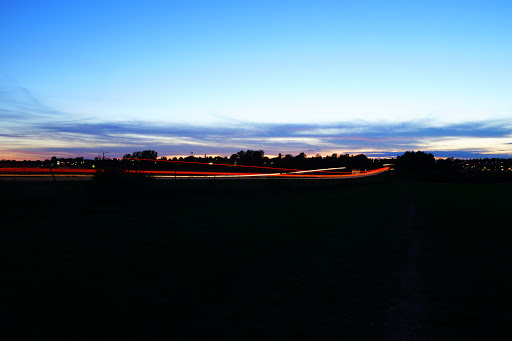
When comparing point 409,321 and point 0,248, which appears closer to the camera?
point 409,321

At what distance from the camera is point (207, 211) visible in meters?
18.9

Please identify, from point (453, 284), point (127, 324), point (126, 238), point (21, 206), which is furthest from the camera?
point (21, 206)

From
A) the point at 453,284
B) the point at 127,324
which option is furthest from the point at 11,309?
the point at 453,284

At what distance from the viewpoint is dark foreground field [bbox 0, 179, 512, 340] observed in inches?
187

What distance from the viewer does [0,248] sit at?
9.35 metres

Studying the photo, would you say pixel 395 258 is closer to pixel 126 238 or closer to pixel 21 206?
pixel 126 238

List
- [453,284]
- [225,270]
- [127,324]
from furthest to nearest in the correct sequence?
[225,270], [453,284], [127,324]

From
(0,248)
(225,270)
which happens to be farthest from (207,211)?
(225,270)

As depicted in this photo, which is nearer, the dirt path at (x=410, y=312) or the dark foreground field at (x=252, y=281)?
the dirt path at (x=410, y=312)

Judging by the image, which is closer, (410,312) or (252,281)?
(410,312)

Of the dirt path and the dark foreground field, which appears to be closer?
the dirt path

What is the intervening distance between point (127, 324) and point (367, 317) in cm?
278

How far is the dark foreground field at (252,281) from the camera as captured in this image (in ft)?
15.6

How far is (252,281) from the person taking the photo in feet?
22.5
